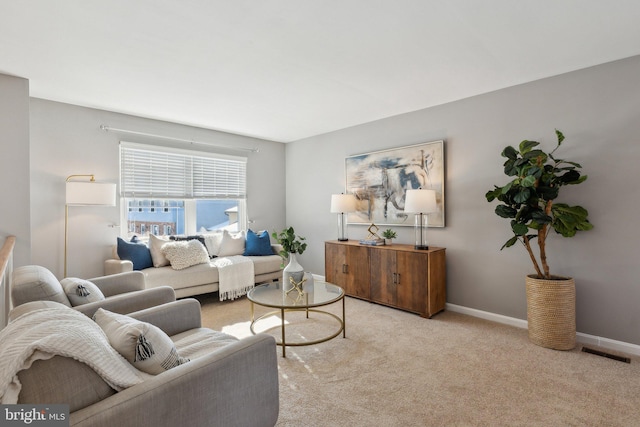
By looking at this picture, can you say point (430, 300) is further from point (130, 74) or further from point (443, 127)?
point (130, 74)

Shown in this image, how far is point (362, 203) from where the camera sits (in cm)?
461

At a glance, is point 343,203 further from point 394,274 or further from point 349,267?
point 394,274

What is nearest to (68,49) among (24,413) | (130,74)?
(130,74)

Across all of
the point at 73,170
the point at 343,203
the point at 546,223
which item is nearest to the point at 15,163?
the point at 73,170

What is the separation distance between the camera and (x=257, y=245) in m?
4.74

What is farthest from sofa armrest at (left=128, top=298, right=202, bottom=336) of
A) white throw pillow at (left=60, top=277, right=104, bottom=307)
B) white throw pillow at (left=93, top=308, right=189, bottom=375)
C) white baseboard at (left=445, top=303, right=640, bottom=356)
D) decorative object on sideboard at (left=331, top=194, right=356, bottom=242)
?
white baseboard at (left=445, top=303, right=640, bottom=356)

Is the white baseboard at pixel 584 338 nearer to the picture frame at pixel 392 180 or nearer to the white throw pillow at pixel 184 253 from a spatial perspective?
the picture frame at pixel 392 180

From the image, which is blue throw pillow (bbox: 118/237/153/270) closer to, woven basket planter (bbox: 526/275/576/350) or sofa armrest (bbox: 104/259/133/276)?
sofa armrest (bbox: 104/259/133/276)

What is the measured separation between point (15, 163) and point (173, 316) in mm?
2341

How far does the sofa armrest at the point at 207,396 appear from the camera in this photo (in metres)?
1.03

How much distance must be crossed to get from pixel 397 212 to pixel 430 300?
1.22 m

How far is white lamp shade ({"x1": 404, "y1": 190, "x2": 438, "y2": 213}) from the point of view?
141 inches

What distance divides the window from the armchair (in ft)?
5.54

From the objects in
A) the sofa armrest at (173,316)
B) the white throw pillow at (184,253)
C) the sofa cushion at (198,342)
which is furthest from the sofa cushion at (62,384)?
the white throw pillow at (184,253)
